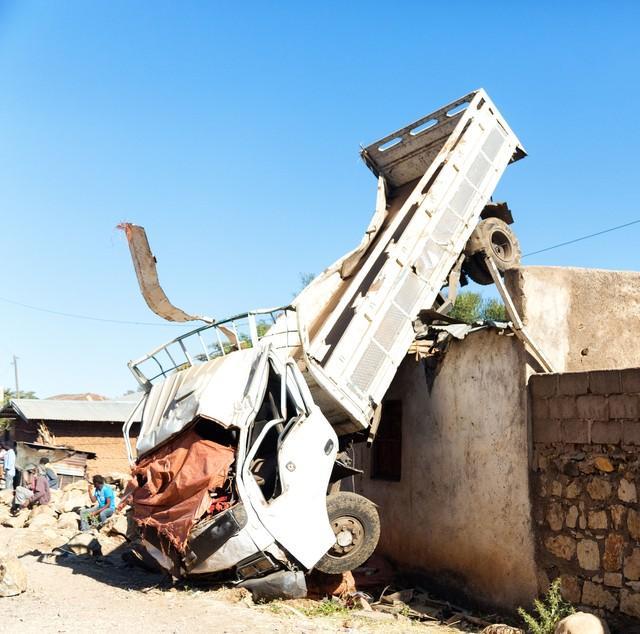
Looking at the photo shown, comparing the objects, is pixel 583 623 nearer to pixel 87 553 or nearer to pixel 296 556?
pixel 296 556

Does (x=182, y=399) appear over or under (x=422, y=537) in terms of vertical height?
over

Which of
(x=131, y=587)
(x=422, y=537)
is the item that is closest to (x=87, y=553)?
(x=131, y=587)

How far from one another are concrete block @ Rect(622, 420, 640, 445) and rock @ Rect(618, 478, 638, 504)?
377mm

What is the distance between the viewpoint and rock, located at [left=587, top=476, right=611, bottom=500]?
7463mm

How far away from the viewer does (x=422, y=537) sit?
988 cm

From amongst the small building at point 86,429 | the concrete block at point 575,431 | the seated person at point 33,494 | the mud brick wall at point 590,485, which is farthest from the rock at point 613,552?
the small building at point 86,429

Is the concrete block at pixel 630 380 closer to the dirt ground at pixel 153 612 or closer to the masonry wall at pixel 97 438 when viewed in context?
the dirt ground at pixel 153 612

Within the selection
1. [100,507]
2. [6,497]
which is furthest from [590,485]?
[6,497]

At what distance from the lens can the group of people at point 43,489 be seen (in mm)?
12750

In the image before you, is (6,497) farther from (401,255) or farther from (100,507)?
(401,255)

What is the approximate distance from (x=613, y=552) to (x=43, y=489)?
12.7 m

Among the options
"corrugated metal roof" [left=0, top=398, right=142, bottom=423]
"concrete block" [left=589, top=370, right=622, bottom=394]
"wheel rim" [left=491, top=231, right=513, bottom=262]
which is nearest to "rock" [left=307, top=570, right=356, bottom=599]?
"concrete block" [left=589, top=370, right=622, bottom=394]

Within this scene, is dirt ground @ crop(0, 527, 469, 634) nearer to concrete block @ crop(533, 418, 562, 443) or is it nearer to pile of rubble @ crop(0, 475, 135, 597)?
pile of rubble @ crop(0, 475, 135, 597)

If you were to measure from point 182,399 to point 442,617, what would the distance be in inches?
146
